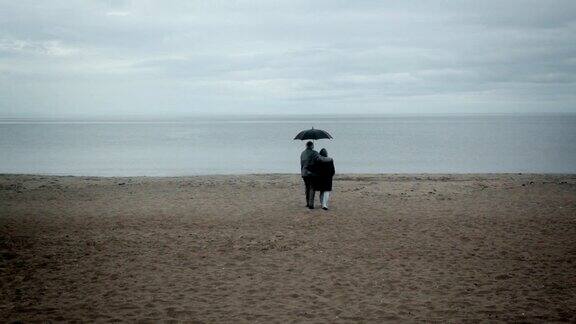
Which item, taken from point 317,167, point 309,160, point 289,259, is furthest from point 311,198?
point 289,259

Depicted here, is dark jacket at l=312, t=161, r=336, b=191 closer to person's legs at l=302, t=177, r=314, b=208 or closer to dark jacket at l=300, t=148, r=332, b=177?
dark jacket at l=300, t=148, r=332, b=177

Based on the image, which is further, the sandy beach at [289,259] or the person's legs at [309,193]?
the person's legs at [309,193]

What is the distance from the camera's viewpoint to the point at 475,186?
1875cm

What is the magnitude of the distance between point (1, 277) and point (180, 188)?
11501 mm

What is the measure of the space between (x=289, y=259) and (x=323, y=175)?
15.9ft

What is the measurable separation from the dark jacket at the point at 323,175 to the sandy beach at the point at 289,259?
2.53 ft

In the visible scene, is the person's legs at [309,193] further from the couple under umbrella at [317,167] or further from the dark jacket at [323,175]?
the dark jacket at [323,175]

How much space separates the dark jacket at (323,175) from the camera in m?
13.1

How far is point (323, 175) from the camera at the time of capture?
1319 centimetres

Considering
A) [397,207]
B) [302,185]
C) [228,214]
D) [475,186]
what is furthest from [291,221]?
[475,186]

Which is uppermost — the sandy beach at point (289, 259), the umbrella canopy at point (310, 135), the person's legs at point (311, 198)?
the umbrella canopy at point (310, 135)

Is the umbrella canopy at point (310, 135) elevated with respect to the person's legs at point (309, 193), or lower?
elevated

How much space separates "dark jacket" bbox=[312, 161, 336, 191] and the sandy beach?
77 centimetres

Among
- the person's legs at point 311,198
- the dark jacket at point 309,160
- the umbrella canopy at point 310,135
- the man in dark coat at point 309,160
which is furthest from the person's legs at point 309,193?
the umbrella canopy at point 310,135
